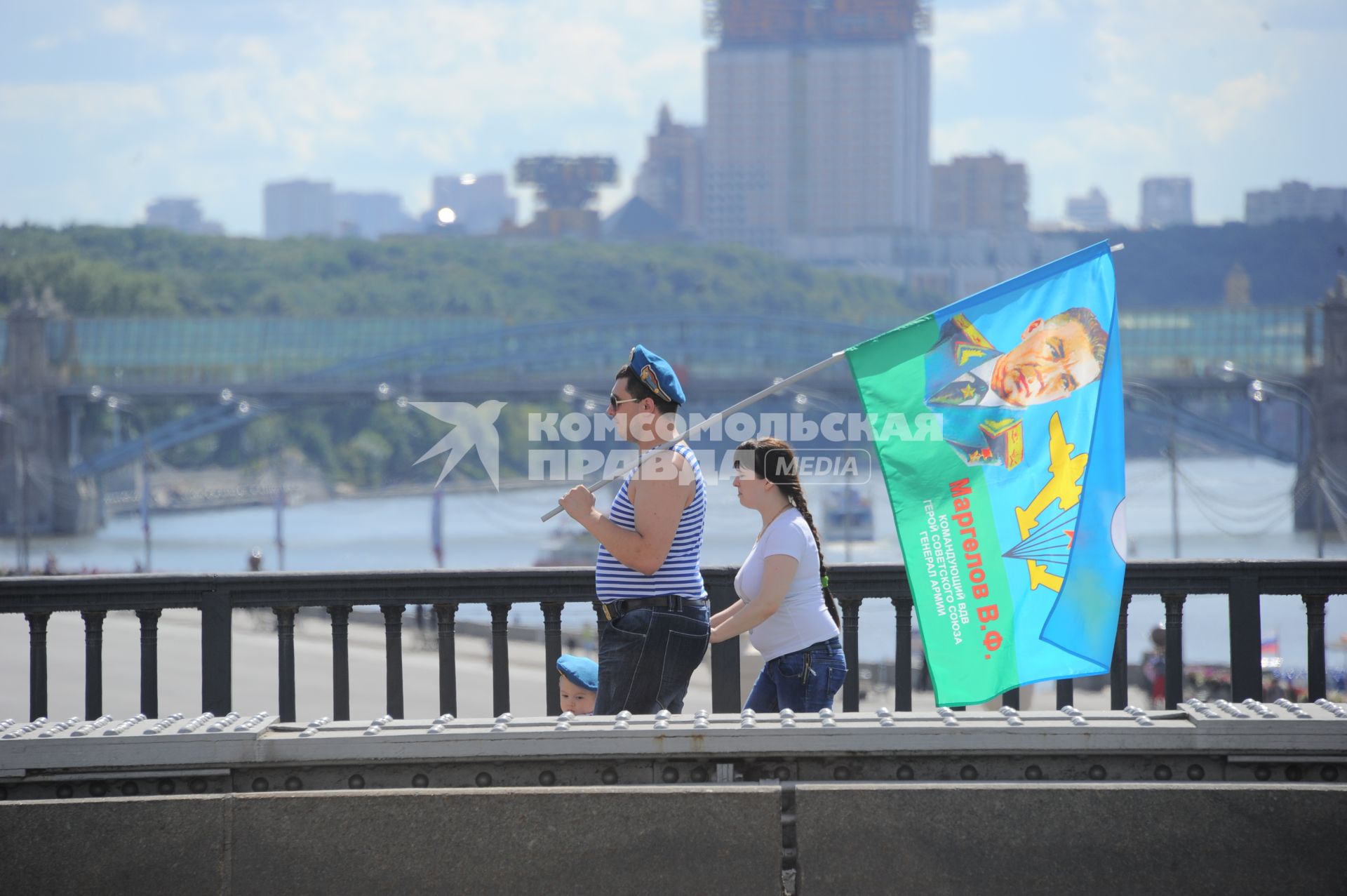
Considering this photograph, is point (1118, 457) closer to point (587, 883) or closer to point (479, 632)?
point (587, 883)

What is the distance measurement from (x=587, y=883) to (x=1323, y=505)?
47449 millimetres

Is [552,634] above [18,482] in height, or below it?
above

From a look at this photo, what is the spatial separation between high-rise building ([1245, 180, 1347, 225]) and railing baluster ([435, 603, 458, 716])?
3146 inches

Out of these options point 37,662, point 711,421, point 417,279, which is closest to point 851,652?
point 711,421

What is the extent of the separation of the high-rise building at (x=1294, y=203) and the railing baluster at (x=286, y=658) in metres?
→ 80.0

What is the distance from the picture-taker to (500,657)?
14.9ft

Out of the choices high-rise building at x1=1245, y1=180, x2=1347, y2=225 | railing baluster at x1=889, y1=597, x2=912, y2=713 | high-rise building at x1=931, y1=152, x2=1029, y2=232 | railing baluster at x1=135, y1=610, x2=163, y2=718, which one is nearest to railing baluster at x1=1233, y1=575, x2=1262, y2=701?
railing baluster at x1=889, y1=597, x2=912, y2=713

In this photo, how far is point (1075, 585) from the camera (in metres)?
3.70

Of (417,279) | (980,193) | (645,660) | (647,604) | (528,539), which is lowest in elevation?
(528,539)

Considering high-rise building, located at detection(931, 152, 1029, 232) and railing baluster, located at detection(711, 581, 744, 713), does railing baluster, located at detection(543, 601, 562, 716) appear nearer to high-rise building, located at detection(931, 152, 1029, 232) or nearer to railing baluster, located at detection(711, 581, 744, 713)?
railing baluster, located at detection(711, 581, 744, 713)

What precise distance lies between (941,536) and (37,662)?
2.46m

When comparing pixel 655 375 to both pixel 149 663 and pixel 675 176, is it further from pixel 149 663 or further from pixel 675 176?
pixel 675 176

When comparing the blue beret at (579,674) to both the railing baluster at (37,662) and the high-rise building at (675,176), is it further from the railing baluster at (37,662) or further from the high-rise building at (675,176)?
the high-rise building at (675,176)

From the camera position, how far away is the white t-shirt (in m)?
3.86
